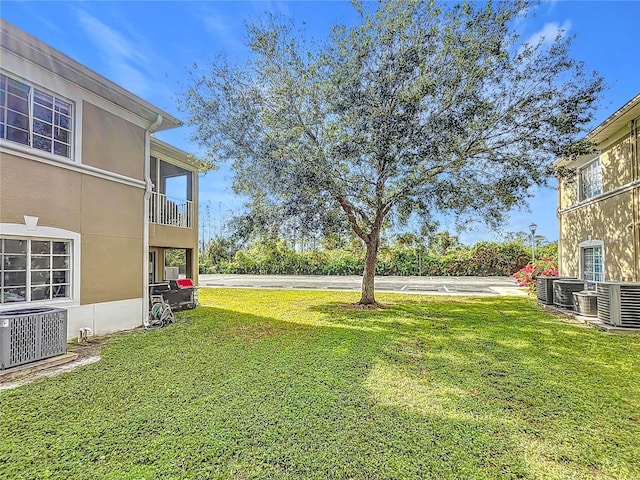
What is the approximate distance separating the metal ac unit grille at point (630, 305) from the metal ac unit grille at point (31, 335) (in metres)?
11.4

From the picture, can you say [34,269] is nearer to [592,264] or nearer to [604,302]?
[604,302]

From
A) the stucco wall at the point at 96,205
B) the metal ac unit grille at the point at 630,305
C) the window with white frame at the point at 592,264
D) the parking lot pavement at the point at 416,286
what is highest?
the stucco wall at the point at 96,205

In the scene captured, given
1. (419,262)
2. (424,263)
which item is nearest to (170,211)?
(419,262)

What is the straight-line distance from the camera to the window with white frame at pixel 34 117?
18.6 feet

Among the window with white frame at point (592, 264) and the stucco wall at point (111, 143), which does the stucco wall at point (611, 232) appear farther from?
the stucco wall at point (111, 143)

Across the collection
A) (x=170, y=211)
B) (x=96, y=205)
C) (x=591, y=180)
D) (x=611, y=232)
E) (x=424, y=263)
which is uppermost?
(x=591, y=180)

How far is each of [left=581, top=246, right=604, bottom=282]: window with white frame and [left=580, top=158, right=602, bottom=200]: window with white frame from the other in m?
1.87

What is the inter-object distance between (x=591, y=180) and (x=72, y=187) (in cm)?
1505

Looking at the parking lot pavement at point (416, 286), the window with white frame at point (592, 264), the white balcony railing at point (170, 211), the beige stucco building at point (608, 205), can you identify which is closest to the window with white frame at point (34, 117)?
the white balcony railing at point (170, 211)

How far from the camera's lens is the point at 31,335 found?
196 inches

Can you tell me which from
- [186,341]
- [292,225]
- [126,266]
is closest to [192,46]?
[292,225]

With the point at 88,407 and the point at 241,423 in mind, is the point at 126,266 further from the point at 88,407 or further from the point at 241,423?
the point at 241,423

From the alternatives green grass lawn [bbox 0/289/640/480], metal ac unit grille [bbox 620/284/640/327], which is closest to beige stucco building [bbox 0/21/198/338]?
green grass lawn [bbox 0/289/640/480]

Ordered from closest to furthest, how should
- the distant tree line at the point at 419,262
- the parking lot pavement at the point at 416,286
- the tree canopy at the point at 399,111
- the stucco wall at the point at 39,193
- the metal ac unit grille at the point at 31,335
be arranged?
the metal ac unit grille at the point at 31,335
the stucco wall at the point at 39,193
the tree canopy at the point at 399,111
the parking lot pavement at the point at 416,286
the distant tree line at the point at 419,262
